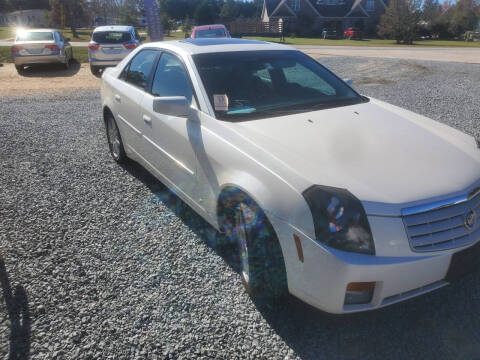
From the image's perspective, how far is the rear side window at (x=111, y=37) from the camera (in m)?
12.4

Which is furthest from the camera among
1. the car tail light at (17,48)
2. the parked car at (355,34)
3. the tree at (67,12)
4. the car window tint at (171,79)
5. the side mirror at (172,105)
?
the parked car at (355,34)

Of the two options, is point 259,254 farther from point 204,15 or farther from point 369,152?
point 204,15

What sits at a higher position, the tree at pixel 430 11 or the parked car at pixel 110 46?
the tree at pixel 430 11

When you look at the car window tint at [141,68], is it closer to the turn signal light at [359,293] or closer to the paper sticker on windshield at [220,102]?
the paper sticker on windshield at [220,102]

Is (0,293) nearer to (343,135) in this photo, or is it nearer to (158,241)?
(158,241)

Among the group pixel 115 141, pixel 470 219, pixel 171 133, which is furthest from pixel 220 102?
pixel 115 141

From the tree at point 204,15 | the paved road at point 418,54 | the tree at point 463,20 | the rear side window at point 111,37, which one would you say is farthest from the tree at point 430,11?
the rear side window at point 111,37

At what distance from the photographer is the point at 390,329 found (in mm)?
2279

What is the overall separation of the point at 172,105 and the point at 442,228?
6.46ft

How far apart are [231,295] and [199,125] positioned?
127cm

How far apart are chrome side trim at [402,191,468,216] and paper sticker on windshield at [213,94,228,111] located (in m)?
1.53

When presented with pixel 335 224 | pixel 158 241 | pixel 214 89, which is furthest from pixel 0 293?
pixel 335 224

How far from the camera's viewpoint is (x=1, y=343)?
2215mm

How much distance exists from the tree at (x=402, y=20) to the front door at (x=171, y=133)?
35.4 metres
